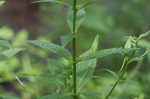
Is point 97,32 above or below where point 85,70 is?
below

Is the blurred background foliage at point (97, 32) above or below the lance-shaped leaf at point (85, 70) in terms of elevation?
below

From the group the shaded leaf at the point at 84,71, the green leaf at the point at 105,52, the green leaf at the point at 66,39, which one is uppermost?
the green leaf at the point at 66,39

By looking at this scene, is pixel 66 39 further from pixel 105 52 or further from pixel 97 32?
pixel 97 32

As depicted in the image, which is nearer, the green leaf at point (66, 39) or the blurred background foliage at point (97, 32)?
the green leaf at point (66, 39)

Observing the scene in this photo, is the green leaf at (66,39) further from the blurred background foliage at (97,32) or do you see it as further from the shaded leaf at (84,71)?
the blurred background foliage at (97,32)

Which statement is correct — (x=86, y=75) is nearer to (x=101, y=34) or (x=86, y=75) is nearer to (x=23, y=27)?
(x=101, y=34)

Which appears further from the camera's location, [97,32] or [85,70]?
[97,32]

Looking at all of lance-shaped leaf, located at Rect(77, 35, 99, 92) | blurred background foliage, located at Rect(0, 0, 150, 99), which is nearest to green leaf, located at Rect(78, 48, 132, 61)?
lance-shaped leaf, located at Rect(77, 35, 99, 92)

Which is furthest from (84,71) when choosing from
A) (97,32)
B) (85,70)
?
(97,32)

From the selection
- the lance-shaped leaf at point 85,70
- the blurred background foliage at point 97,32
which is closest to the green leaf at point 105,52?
the lance-shaped leaf at point 85,70

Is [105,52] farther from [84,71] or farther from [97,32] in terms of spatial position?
[97,32]

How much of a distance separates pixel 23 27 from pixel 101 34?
5.34ft

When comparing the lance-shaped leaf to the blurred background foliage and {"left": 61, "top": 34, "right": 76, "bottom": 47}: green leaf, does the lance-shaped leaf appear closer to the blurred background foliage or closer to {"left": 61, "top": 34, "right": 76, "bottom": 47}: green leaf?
{"left": 61, "top": 34, "right": 76, "bottom": 47}: green leaf

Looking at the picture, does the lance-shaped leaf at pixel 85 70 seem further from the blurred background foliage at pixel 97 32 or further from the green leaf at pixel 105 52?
the blurred background foliage at pixel 97 32
